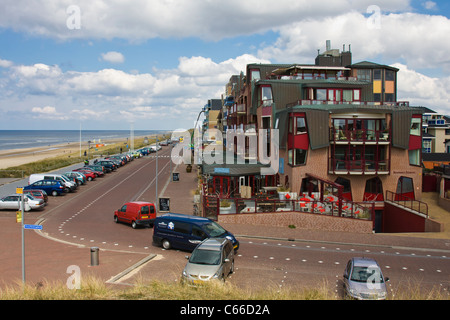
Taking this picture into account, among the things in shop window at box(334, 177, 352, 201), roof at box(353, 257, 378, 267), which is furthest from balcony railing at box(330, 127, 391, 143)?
roof at box(353, 257, 378, 267)

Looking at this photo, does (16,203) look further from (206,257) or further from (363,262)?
(363,262)

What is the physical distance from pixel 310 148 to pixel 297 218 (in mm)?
7340

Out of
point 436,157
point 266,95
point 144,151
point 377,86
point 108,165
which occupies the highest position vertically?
point 377,86

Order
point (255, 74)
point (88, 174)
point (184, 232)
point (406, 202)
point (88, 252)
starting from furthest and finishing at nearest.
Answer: point (88, 174)
point (255, 74)
point (406, 202)
point (184, 232)
point (88, 252)

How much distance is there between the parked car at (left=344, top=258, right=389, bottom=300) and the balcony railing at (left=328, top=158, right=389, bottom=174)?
17276mm

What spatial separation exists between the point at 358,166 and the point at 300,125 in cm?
540

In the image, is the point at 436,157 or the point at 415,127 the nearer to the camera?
the point at 415,127

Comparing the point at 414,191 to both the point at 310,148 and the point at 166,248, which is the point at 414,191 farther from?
the point at 166,248

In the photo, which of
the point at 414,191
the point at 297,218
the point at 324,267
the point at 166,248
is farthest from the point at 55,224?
the point at 414,191

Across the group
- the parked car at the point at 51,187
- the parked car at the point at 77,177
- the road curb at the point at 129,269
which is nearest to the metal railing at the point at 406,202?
the road curb at the point at 129,269

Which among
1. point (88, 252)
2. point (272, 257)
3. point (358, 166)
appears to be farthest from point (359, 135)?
point (88, 252)

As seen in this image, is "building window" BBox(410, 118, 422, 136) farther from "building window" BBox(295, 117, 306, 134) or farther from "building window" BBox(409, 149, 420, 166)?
"building window" BBox(295, 117, 306, 134)

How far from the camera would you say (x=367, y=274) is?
43.5ft

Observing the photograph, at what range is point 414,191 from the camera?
104 ft
